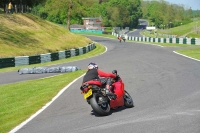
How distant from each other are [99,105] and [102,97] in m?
0.23

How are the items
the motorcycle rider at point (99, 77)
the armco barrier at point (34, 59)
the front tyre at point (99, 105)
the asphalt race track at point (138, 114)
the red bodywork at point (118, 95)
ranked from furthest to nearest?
1. the armco barrier at point (34, 59)
2. the red bodywork at point (118, 95)
3. the motorcycle rider at point (99, 77)
4. the front tyre at point (99, 105)
5. the asphalt race track at point (138, 114)

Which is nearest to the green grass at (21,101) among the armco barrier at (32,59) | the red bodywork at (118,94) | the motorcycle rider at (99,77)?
the motorcycle rider at (99,77)

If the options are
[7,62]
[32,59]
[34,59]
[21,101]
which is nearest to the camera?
[21,101]

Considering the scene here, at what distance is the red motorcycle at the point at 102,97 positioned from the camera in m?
9.67

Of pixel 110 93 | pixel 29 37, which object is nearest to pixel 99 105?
pixel 110 93

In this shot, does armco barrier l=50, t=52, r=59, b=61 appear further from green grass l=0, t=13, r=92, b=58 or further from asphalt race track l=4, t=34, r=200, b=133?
asphalt race track l=4, t=34, r=200, b=133

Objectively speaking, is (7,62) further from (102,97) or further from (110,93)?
(102,97)

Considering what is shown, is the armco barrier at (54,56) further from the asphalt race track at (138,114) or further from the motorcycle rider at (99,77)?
the motorcycle rider at (99,77)

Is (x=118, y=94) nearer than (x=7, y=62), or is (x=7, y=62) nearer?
(x=118, y=94)

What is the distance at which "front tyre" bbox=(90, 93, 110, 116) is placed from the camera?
9.62 meters

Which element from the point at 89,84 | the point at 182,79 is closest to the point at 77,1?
the point at 182,79

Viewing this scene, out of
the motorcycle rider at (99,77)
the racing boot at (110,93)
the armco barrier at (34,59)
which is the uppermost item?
the motorcycle rider at (99,77)

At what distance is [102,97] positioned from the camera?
9.95 m

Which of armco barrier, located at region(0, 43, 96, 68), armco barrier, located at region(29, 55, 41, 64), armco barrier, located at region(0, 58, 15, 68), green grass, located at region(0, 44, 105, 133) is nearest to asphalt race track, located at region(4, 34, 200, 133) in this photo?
→ green grass, located at region(0, 44, 105, 133)
